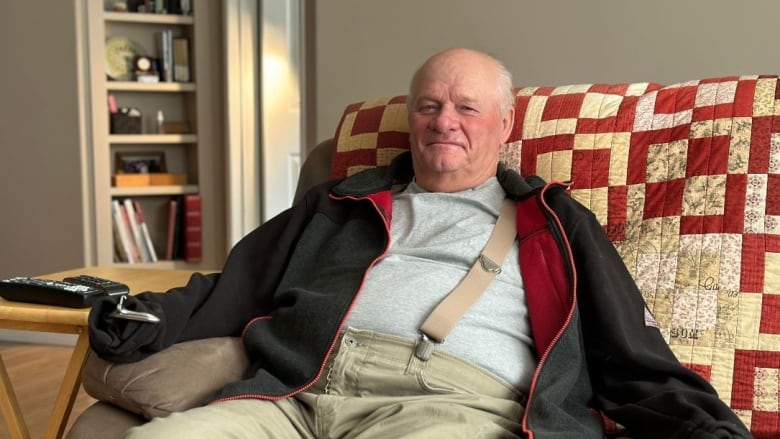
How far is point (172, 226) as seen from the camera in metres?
3.87

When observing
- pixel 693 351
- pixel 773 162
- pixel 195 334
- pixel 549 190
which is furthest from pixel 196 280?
pixel 773 162

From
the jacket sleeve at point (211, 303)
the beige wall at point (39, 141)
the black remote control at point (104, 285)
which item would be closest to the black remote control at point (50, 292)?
the black remote control at point (104, 285)

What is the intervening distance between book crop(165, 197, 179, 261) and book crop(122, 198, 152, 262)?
4.1 inches

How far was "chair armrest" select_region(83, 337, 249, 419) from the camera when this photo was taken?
1341 millimetres

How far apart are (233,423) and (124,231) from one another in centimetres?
268

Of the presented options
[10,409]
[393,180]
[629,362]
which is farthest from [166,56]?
[629,362]

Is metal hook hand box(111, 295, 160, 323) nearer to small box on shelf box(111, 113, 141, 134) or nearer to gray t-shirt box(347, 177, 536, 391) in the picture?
gray t-shirt box(347, 177, 536, 391)

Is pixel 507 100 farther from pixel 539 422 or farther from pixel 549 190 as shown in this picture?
pixel 539 422

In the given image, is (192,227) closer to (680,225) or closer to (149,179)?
(149,179)

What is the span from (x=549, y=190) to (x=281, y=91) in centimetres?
268

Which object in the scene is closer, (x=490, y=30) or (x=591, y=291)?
(x=591, y=291)

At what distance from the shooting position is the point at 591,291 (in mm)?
1383

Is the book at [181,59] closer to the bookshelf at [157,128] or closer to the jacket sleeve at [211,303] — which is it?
the bookshelf at [157,128]

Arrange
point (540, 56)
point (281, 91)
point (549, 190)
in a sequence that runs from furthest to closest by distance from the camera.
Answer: point (281, 91) → point (540, 56) → point (549, 190)
